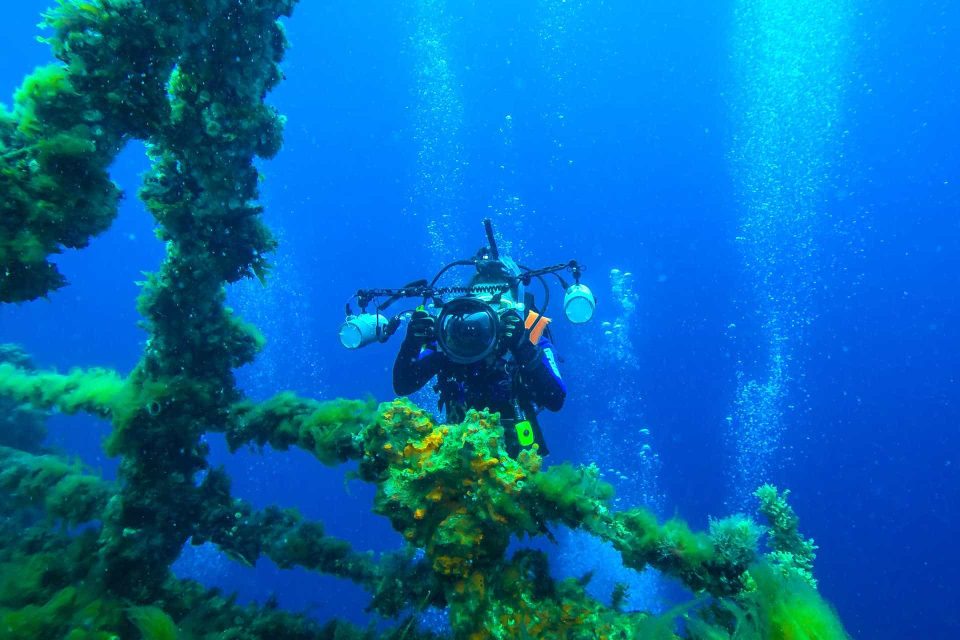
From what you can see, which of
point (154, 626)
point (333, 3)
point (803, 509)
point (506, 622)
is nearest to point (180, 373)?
point (154, 626)

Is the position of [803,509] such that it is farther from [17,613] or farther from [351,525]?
[17,613]

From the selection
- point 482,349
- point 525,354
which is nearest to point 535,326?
point 525,354

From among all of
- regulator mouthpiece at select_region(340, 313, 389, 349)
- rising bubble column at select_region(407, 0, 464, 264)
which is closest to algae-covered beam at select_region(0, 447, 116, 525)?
regulator mouthpiece at select_region(340, 313, 389, 349)

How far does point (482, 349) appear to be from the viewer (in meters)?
3.80

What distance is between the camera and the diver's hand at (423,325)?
4.03 m

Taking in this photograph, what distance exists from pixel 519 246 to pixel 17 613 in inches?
2657

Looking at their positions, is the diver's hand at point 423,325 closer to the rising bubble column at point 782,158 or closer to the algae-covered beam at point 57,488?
the algae-covered beam at point 57,488

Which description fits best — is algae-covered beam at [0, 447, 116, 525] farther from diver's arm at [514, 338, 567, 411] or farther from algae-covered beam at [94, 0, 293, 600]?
diver's arm at [514, 338, 567, 411]

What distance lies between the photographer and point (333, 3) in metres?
59.2

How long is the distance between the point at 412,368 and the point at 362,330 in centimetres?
60

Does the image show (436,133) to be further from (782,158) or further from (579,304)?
(579,304)

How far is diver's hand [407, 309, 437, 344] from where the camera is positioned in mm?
4031

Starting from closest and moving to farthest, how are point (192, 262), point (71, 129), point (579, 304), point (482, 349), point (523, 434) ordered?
point (71, 129), point (192, 262), point (523, 434), point (482, 349), point (579, 304)

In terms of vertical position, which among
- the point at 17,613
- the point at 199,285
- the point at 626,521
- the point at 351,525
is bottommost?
the point at 17,613
